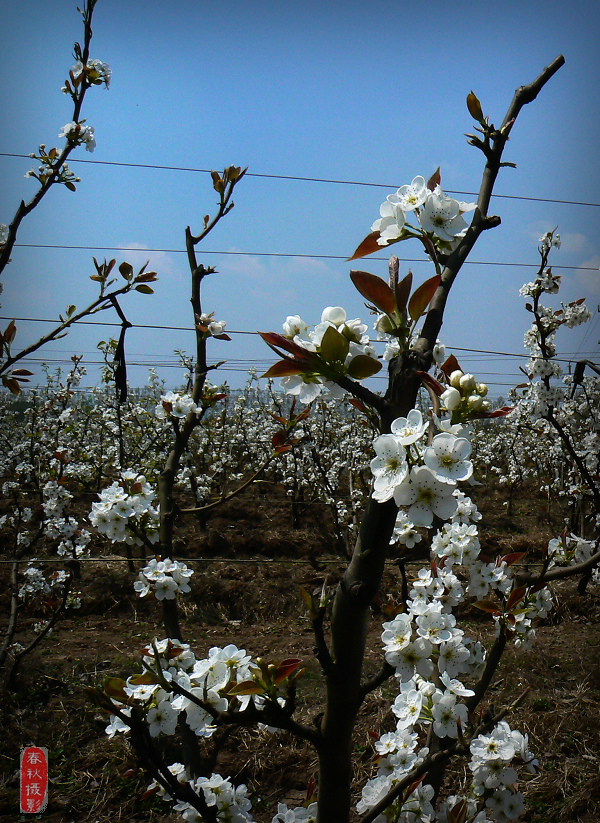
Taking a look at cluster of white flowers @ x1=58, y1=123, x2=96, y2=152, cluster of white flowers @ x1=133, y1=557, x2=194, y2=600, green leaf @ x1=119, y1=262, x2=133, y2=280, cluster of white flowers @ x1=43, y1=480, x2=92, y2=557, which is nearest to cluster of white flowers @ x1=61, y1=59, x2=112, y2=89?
cluster of white flowers @ x1=58, y1=123, x2=96, y2=152

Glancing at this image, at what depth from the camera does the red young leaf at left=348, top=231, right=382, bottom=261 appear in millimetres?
731

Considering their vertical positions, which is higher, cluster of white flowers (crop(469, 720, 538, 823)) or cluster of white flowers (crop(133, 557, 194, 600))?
cluster of white flowers (crop(133, 557, 194, 600))

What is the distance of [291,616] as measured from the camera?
4.42m

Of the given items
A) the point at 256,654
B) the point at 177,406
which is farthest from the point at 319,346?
the point at 256,654

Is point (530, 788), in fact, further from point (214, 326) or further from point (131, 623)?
point (131, 623)

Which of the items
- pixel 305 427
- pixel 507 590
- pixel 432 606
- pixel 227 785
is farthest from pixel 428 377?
pixel 305 427

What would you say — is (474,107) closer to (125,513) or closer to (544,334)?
(125,513)

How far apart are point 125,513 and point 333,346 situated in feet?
4.19

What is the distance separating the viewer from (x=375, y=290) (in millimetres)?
642

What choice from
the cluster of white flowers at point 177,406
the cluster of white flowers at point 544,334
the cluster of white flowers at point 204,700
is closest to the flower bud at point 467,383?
the cluster of white flowers at point 204,700

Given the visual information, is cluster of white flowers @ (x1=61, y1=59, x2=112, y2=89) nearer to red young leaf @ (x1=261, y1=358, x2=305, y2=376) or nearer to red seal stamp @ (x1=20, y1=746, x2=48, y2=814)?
red young leaf @ (x1=261, y1=358, x2=305, y2=376)

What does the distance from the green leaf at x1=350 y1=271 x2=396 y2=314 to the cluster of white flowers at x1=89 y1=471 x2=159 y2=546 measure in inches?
49.0

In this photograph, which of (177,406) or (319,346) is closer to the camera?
(319,346)

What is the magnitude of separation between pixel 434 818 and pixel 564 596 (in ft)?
12.9
